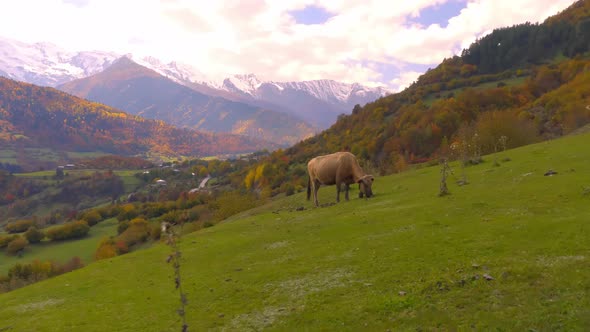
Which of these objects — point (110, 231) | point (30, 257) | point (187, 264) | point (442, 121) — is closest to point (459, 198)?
point (187, 264)

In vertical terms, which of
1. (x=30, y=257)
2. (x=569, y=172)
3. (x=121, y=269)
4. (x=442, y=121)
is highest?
(x=442, y=121)

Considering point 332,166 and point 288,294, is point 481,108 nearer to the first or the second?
point 332,166

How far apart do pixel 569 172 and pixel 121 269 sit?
2571 centimetres

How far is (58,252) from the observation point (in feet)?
217

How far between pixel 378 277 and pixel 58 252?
72003mm

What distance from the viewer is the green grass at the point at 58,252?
61.6m

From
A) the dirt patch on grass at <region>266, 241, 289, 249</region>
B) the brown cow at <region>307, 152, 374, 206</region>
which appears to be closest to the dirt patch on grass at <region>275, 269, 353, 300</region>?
the dirt patch on grass at <region>266, 241, 289, 249</region>

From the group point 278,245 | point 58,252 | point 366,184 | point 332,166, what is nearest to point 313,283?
point 278,245

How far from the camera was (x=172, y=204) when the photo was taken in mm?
99688

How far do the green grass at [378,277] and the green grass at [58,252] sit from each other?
51.1m

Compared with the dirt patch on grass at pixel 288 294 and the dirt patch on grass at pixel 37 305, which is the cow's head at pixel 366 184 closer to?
the dirt patch on grass at pixel 288 294

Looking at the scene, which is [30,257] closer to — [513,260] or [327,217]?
[327,217]

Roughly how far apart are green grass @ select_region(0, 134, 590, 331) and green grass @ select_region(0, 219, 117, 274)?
51117 millimetres

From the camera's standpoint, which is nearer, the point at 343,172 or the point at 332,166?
the point at 343,172
